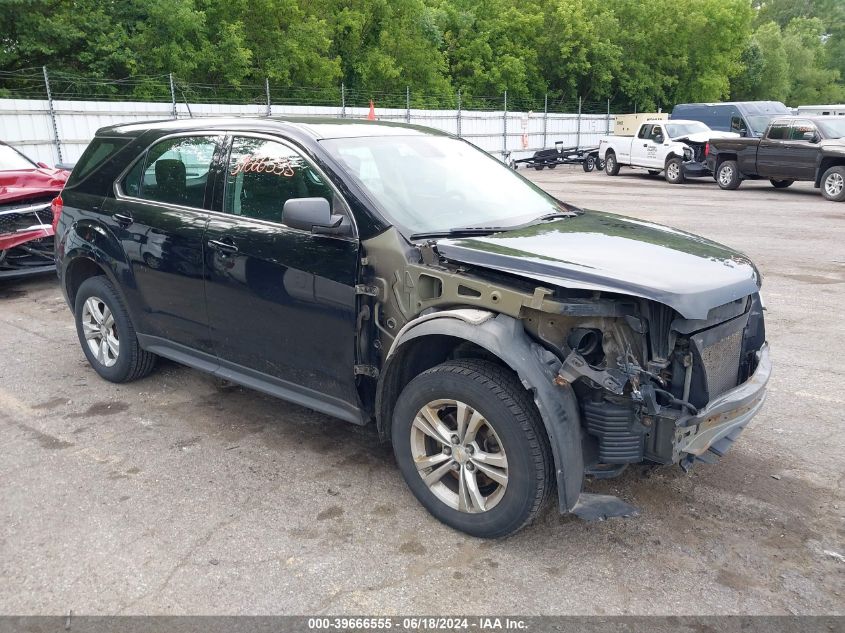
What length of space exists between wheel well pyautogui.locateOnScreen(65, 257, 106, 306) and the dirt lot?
71 centimetres

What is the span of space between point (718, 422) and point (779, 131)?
16375mm

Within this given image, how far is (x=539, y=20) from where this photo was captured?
41438mm

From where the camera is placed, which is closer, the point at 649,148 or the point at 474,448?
the point at 474,448

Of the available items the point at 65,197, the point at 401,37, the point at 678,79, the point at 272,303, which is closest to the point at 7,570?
the point at 272,303

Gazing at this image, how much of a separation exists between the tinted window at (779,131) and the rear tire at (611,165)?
812cm

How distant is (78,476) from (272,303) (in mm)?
1434

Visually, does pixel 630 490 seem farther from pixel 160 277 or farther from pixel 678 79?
pixel 678 79

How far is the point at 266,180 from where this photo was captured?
13.7 ft

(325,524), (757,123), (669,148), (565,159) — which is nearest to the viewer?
(325,524)

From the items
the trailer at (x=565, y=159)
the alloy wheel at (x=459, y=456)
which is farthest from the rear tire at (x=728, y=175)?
the alloy wheel at (x=459, y=456)

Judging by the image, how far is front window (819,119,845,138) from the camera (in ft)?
53.1

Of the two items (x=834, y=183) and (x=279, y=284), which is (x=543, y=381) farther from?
(x=834, y=183)

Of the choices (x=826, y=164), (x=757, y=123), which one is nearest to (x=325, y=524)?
(x=826, y=164)

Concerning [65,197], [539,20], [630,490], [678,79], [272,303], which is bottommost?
[630,490]
